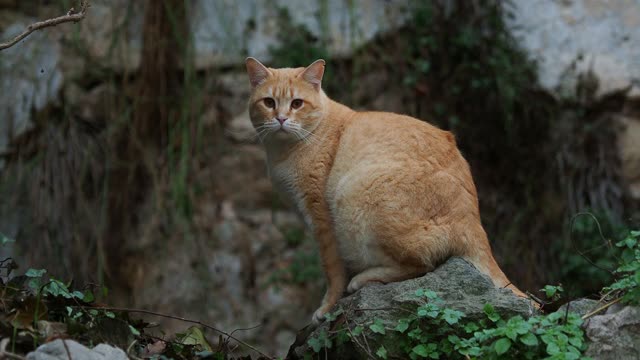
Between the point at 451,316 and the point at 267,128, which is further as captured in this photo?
the point at 267,128

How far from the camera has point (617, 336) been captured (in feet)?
9.95

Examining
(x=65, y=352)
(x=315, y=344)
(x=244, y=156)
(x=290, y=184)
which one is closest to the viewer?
(x=65, y=352)

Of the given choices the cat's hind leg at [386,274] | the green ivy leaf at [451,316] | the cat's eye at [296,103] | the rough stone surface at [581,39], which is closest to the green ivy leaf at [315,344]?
the cat's hind leg at [386,274]

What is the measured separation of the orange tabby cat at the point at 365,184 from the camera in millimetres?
3701

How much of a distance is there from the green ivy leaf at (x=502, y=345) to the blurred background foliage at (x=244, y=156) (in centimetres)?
302

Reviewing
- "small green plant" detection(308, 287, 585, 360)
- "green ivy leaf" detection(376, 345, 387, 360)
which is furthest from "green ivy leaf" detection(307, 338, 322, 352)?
"green ivy leaf" detection(376, 345, 387, 360)

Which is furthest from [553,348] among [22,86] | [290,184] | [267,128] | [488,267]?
[22,86]

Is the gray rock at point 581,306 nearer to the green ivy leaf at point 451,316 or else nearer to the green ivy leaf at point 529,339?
the green ivy leaf at point 529,339

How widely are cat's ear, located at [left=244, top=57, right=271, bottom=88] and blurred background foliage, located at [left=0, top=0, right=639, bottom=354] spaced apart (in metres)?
1.95

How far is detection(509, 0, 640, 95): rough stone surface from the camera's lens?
6.34 meters

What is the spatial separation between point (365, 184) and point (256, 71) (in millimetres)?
1042

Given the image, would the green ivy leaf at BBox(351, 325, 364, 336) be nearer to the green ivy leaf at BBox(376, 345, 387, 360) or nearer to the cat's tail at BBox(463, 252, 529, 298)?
the green ivy leaf at BBox(376, 345, 387, 360)

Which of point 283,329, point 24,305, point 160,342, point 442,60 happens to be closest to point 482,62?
point 442,60

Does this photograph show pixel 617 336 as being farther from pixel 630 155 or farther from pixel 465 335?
pixel 630 155
